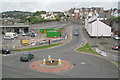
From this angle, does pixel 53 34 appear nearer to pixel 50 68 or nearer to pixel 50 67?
pixel 50 67

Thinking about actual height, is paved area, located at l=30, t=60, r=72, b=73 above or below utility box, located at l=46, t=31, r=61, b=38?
below

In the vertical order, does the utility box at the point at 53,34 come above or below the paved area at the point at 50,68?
above

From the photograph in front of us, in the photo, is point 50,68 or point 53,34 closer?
point 50,68

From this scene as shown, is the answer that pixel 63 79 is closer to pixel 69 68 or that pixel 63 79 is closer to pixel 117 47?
pixel 69 68

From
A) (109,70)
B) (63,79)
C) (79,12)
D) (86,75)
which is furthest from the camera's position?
(79,12)

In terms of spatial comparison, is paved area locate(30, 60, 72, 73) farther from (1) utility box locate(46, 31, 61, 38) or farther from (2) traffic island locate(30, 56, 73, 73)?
(1) utility box locate(46, 31, 61, 38)

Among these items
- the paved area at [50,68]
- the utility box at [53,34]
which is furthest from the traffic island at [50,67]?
the utility box at [53,34]

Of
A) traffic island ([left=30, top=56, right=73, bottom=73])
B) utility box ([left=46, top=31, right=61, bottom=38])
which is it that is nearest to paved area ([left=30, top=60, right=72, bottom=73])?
traffic island ([left=30, top=56, right=73, bottom=73])

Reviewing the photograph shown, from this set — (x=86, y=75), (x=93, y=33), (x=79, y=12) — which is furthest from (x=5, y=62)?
(x=79, y=12)

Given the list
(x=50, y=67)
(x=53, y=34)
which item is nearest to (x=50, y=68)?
(x=50, y=67)

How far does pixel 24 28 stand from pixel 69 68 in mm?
47990

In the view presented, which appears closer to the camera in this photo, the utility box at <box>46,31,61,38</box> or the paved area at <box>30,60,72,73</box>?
the paved area at <box>30,60,72,73</box>

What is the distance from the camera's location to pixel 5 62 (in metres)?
23.4

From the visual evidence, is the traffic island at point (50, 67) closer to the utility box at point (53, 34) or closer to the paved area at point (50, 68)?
the paved area at point (50, 68)
